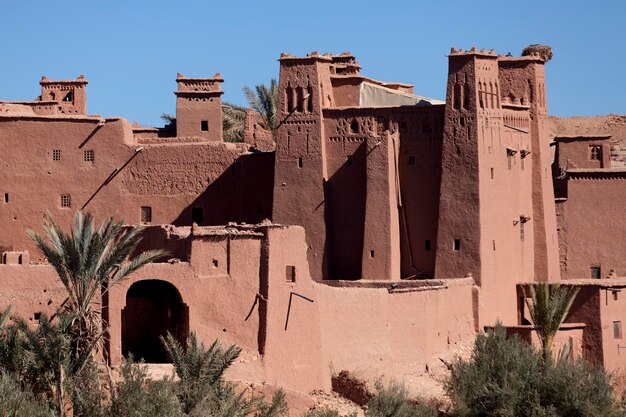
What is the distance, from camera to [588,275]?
49.8 m

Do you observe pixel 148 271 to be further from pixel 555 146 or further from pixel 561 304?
pixel 555 146

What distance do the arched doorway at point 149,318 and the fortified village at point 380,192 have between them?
7cm

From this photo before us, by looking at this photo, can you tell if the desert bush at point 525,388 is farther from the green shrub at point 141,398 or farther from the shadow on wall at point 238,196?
the shadow on wall at point 238,196

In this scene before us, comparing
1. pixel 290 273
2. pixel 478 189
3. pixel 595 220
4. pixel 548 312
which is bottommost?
pixel 548 312

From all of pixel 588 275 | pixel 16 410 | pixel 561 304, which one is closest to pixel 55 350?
pixel 16 410

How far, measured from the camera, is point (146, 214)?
156 feet

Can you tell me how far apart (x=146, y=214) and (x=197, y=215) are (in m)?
1.32

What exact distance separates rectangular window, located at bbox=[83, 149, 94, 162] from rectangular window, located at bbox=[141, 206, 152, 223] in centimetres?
182

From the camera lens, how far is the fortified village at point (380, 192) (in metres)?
43.1

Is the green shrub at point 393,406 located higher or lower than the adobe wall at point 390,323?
lower

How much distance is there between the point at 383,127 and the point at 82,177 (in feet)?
25.7

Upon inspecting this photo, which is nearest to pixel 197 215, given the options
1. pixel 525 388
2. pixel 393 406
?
pixel 393 406

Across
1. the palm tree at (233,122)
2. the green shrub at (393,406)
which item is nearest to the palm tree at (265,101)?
the palm tree at (233,122)

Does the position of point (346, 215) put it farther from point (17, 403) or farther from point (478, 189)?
point (17, 403)
